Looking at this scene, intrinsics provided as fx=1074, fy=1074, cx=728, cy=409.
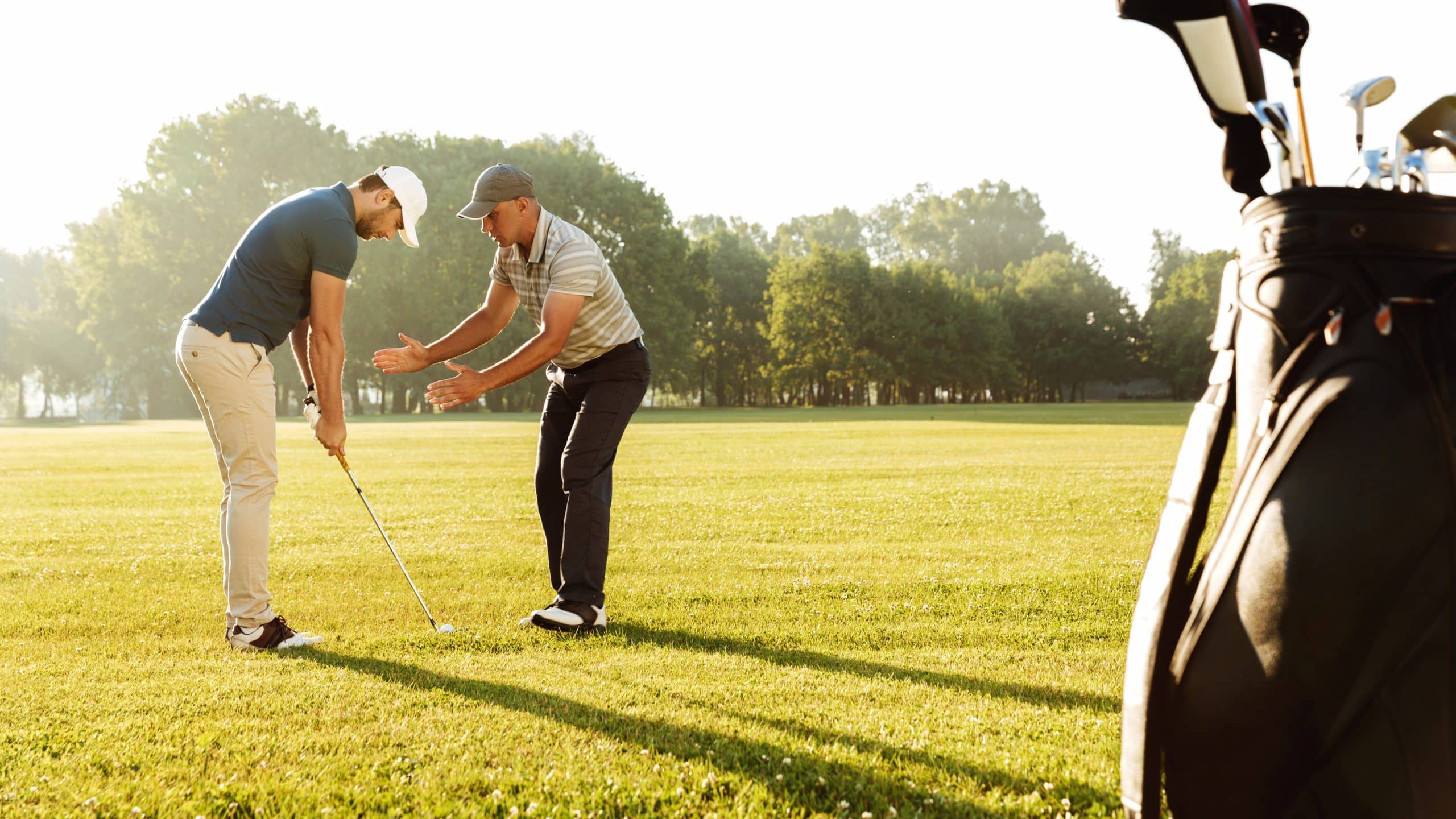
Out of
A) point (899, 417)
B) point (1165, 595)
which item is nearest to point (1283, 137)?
point (1165, 595)

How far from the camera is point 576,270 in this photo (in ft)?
20.1

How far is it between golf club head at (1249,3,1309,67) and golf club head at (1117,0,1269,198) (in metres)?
0.23

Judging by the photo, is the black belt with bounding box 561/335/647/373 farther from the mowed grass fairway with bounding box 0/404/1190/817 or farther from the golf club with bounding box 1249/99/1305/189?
the golf club with bounding box 1249/99/1305/189

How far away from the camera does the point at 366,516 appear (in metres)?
12.5

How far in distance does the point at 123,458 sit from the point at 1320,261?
2546 centimetres

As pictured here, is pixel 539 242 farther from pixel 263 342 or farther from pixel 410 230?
pixel 263 342

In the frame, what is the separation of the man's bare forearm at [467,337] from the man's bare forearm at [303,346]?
2.41 feet

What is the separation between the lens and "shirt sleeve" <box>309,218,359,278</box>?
587 cm

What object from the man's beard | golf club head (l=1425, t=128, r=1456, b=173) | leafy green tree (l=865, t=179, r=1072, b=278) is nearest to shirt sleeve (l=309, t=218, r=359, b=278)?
the man's beard

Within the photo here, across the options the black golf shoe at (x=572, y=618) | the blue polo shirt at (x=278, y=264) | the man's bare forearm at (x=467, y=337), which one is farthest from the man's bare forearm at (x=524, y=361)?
the black golf shoe at (x=572, y=618)

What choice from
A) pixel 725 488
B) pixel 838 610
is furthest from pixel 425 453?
pixel 838 610

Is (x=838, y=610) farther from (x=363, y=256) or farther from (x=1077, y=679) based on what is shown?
(x=363, y=256)

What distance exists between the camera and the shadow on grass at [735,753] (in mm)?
3658

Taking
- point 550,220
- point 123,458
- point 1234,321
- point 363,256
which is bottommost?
point 123,458
